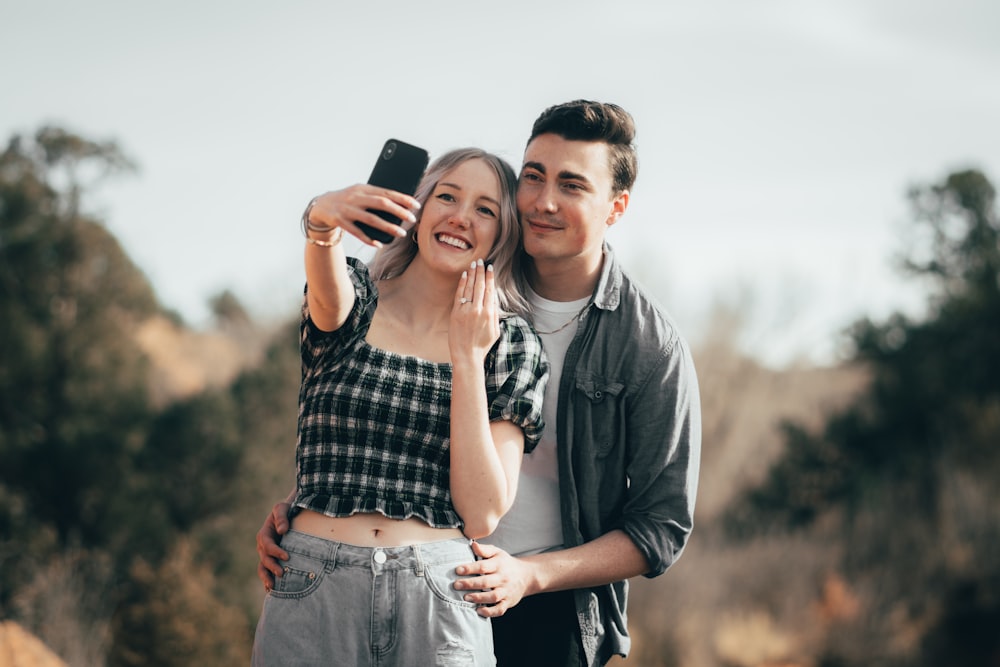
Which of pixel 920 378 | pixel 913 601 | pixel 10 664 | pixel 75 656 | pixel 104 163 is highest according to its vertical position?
pixel 104 163

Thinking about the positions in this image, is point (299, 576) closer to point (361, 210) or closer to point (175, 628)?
point (361, 210)

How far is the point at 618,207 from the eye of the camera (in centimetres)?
338

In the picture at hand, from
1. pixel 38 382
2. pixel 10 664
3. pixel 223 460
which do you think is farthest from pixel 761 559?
pixel 38 382

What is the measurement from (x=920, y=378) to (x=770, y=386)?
2.33 metres

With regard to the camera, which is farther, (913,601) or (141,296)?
(141,296)

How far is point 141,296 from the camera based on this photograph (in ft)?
56.8

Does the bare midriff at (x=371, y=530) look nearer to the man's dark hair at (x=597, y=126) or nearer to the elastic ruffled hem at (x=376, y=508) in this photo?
the elastic ruffled hem at (x=376, y=508)

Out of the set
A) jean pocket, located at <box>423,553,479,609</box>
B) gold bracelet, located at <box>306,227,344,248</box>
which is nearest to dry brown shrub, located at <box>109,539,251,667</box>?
jean pocket, located at <box>423,553,479,609</box>

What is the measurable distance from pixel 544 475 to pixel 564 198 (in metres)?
0.88

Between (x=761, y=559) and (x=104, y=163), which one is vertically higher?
(x=104, y=163)

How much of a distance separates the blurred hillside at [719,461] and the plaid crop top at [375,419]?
30.6ft

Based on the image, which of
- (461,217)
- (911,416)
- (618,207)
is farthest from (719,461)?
(461,217)

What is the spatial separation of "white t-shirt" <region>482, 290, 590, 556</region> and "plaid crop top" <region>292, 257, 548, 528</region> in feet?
1.47

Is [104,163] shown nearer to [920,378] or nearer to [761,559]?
[761,559]
